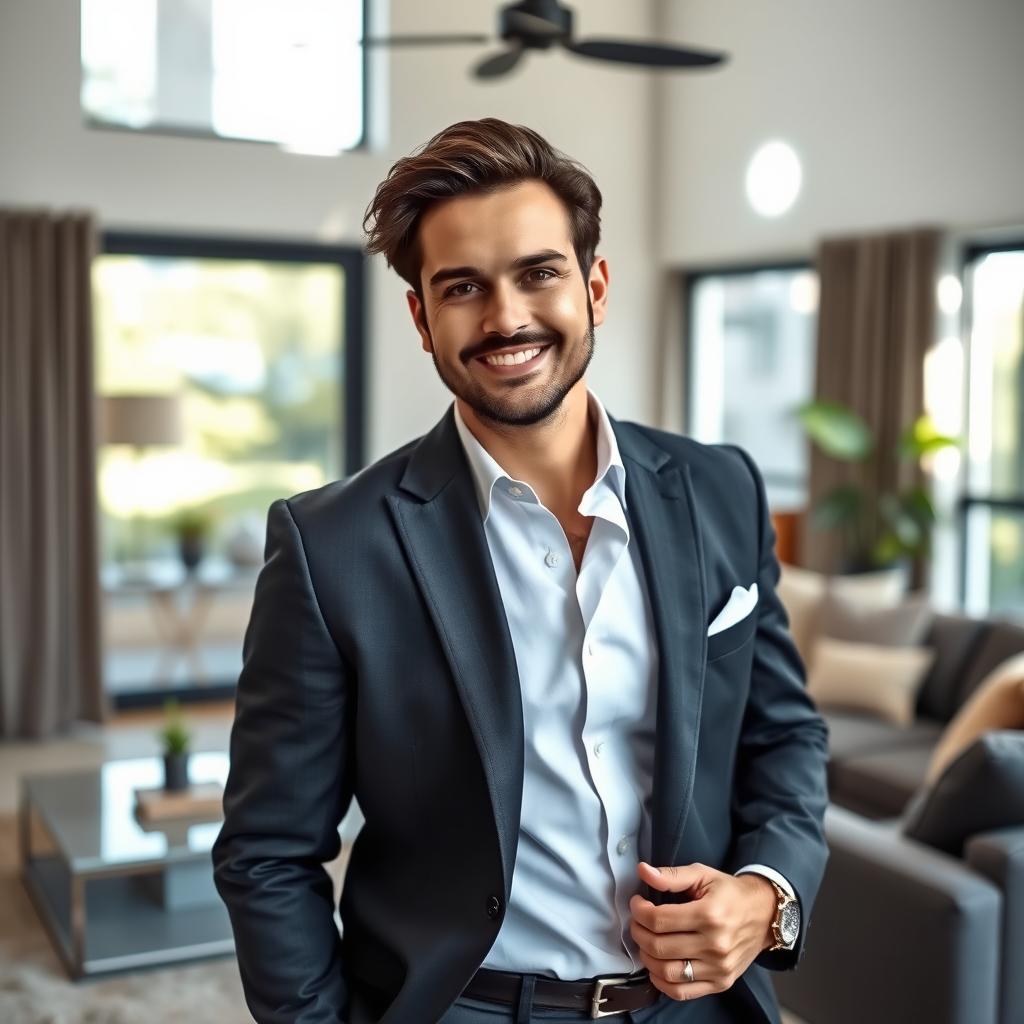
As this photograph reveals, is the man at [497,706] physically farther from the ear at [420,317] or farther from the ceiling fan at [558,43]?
the ceiling fan at [558,43]

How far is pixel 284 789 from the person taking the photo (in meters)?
1.30

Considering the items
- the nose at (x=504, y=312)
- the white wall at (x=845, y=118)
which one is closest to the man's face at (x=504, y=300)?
the nose at (x=504, y=312)

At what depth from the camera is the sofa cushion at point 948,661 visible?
15.3ft

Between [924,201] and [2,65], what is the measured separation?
4205mm

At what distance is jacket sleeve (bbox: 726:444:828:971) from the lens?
56.2 inches

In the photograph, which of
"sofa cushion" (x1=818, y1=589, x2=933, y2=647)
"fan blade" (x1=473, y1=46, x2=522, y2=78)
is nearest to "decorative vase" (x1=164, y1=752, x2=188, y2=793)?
"sofa cushion" (x1=818, y1=589, x2=933, y2=647)

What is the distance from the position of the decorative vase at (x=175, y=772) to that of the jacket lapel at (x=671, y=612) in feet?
9.11

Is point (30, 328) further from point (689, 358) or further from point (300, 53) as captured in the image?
point (689, 358)

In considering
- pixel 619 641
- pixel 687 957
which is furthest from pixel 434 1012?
pixel 619 641

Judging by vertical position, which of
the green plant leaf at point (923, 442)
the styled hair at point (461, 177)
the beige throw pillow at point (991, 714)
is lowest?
the beige throw pillow at point (991, 714)

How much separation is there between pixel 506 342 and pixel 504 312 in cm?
3

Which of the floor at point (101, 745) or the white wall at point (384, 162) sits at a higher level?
the white wall at point (384, 162)

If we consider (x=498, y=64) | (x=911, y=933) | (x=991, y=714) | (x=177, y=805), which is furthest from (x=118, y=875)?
(x=498, y=64)

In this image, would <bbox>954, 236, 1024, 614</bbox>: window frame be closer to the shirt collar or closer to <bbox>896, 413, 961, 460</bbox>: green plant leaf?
<bbox>896, 413, 961, 460</bbox>: green plant leaf
